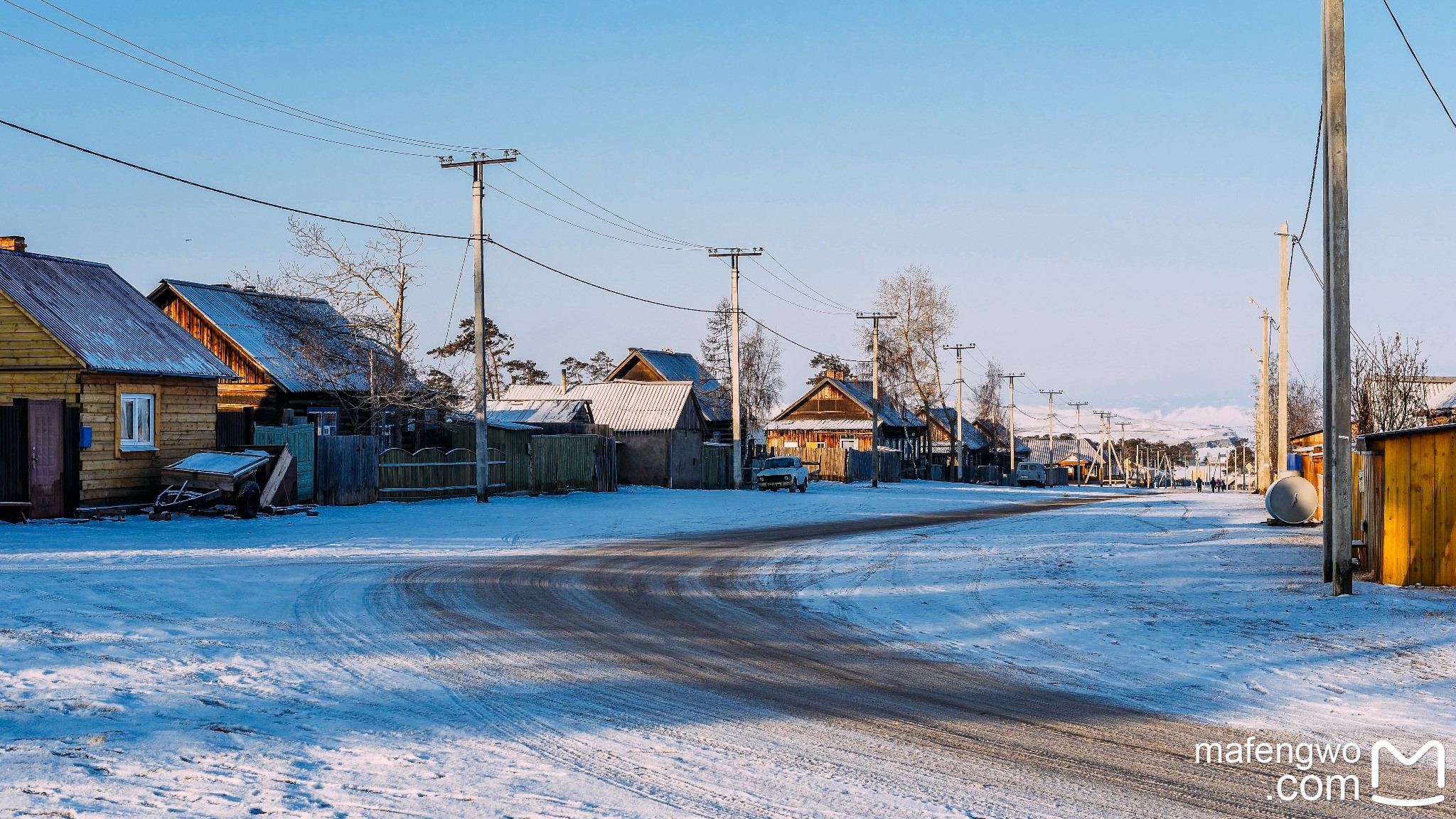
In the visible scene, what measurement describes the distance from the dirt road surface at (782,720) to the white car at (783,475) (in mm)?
33666

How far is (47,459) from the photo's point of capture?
72.2 ft

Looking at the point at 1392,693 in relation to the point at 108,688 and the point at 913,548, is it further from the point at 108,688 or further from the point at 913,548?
the point at 913,548

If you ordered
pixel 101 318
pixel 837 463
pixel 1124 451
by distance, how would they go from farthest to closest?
1. pixel 1124 451
2. pixel 837 463
3. pixel 101 318

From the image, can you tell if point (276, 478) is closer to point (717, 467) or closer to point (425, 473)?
point (425, 473)

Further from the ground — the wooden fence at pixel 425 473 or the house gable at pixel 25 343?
the house gable at pixel 25 343

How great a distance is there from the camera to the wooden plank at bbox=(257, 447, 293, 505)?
25.0 meters

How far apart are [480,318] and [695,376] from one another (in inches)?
1915

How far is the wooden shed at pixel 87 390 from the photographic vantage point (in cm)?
2195

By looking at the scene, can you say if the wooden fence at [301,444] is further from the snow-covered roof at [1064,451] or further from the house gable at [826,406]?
the snow-covered roof at [1064,451]

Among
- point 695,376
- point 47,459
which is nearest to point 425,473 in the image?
point 47,459

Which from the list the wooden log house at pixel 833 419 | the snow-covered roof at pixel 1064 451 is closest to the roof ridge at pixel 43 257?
the wooden log house at pixel 833 419

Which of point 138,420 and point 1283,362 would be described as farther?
point 1283,362

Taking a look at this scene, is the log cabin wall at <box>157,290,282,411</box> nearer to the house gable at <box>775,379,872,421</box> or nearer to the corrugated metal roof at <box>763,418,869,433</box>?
the corrugated metal roof at <box>763,418,869,433</box>

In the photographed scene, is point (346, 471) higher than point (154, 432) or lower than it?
lower
